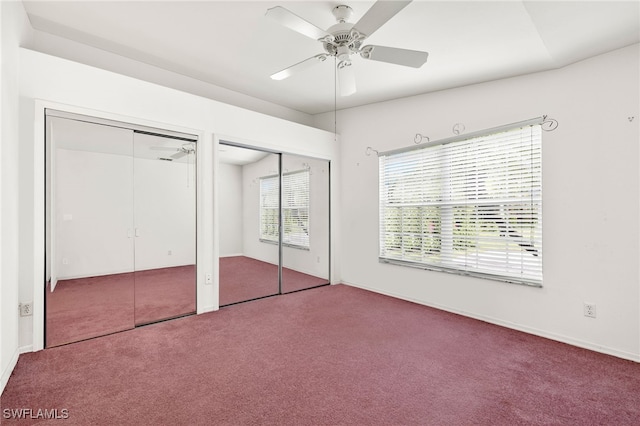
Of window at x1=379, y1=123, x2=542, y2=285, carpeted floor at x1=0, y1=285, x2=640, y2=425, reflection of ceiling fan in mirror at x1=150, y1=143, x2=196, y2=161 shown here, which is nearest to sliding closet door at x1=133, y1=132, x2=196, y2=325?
reflection of ceiling fan in mirror at x1=150, y1=143, x2=196, y2=161

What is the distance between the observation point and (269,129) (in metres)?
4.11

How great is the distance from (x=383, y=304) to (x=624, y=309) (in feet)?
7.31

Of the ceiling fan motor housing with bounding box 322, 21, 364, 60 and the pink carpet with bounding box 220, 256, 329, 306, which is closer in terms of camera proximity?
the ceiling fan motor housing with bounding box 322, 21, 364, 60

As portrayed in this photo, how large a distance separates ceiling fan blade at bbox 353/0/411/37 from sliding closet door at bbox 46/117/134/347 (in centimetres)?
248

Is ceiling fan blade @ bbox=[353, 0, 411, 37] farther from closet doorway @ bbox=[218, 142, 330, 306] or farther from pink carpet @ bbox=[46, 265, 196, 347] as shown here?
pink carpet @ bbox=[46, 265, 196, 347]

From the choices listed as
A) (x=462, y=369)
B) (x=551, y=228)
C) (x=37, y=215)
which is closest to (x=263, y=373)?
(x=462, y=369)

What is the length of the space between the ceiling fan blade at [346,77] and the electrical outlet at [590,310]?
2904mm

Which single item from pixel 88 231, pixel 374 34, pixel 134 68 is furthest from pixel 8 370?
pixel 374 34

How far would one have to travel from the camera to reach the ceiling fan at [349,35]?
1.89 meters

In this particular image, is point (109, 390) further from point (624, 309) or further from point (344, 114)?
point (344, 114)

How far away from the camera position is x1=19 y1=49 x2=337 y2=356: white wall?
248 cm

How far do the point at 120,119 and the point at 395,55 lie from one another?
2.61 metres

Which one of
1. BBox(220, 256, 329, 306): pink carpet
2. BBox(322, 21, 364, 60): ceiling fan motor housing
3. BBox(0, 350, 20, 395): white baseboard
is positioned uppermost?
BBox(322, 21, 364, 60): ceiling fan motor housing

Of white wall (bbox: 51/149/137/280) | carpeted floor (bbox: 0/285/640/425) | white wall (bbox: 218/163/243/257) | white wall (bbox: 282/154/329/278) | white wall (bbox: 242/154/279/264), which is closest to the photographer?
carpeted floor (bbox: 0/285/640/425)
